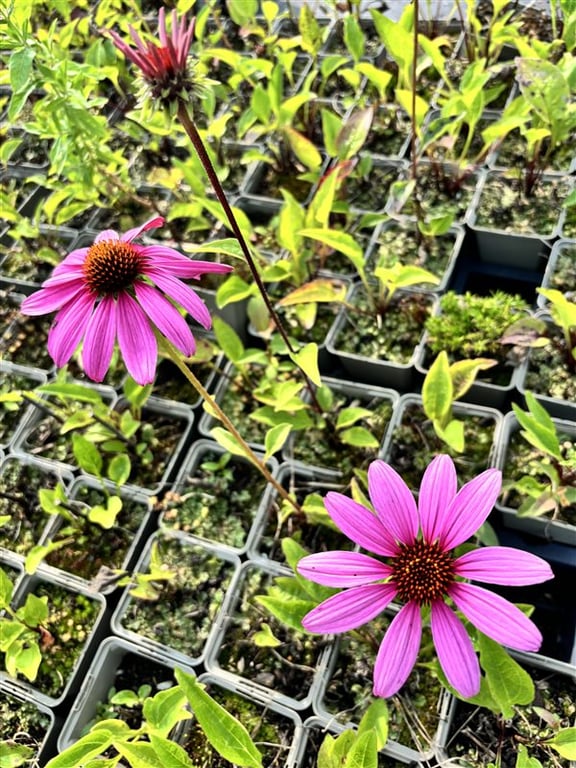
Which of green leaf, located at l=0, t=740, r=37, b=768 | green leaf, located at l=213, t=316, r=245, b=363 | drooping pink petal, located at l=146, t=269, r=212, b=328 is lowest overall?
green leaf, located at l=0, t=740, r=37, b=768

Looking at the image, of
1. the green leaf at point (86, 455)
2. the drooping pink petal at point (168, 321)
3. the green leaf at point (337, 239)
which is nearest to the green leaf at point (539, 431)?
the green leaf at point (337, 239)

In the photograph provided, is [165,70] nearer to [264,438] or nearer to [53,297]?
[53,297]

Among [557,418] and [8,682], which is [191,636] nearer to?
[8,682]

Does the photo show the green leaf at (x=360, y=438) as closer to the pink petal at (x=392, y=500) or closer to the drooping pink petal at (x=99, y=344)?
the pink petal at (x=392, y=500)

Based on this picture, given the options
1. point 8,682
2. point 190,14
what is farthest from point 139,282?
point 190,14

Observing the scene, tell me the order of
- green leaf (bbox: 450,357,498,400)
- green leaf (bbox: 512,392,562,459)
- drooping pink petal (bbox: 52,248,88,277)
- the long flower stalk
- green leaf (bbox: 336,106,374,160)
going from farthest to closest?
green leaf (bbox: 336,106,374,160)
green leaf (bbox: 450,357,498,400)
green leaf (bbox: 512,392,562,459)
drooping pink petal (bbox: 52,248,88,277)
the long flower stalk

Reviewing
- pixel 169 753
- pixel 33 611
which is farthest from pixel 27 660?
pixel 169 753

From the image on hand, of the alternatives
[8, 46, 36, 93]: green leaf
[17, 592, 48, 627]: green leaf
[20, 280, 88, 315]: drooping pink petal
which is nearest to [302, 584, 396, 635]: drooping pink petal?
[20, 280, 88, 315]: drooping pink petal

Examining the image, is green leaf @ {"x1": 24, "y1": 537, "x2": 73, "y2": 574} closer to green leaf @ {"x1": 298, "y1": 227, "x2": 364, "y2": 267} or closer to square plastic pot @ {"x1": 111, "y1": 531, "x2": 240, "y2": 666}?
square plastic pot @ {"x1": 111, "y1": 531, "x2": 240, "y2": 666}

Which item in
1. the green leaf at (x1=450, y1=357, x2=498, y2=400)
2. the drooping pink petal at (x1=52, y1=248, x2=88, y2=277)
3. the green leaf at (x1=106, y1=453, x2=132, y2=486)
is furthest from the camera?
the green leaf at (x1=106, y1=453, x2=132, y2=486)
